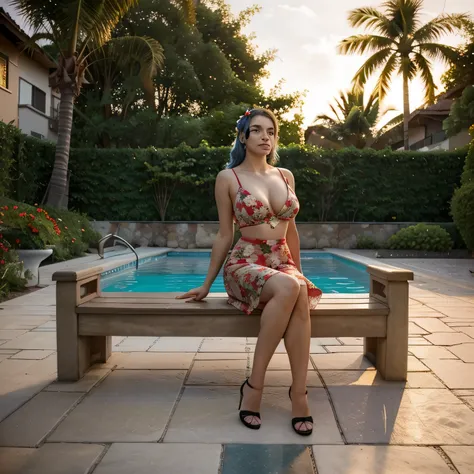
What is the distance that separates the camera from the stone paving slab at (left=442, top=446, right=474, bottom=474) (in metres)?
1.89

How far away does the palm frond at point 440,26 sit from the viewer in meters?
19.0

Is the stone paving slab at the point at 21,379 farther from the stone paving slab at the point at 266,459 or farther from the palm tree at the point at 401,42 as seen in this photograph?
the palm tree at the point at 401,42

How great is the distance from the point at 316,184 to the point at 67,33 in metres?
7.16

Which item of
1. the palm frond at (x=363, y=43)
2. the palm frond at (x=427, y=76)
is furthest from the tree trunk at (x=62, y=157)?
the palm frond at (x=427, y=76)

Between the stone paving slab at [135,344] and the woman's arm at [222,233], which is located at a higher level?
the woman's arm at [222,233]

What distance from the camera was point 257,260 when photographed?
2824mm

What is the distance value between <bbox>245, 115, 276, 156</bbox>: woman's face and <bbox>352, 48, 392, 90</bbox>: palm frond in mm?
18173

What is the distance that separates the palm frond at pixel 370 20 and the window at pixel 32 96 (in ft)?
39.4

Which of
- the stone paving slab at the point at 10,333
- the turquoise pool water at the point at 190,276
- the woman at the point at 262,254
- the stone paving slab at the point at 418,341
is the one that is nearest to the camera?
the woman at the point at 262,254

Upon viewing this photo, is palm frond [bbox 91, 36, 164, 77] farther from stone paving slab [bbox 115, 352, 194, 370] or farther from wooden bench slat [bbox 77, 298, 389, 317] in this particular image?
wooden bench slat [bbox 77, 298, 389, 317]

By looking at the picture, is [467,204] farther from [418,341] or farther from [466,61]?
[466,61]

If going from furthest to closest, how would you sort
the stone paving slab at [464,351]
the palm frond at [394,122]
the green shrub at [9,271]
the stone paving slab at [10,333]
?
1. the palm frond at [394,122]
2. the green shrub at [9,271]
3. the stone paving slab at [10,333]
4. the stone paving slab at [464,351]

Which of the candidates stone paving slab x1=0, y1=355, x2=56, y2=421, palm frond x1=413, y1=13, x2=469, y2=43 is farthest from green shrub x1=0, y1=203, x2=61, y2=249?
palm frond x1=413, y1=13, x2=469, y2=43

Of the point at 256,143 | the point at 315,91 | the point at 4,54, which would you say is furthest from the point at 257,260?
the point at 315,91
